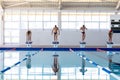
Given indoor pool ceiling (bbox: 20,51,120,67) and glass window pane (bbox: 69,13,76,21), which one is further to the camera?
glass window pane (bbox: 69,13,76,21)

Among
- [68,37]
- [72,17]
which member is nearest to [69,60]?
[68,37]

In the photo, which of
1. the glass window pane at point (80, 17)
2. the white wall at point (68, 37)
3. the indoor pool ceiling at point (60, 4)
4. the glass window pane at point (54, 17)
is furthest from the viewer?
the glass window pane at point (80, 17)

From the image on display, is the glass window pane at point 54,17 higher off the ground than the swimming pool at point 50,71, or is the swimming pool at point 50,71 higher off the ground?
the glass window pane at point 54,17

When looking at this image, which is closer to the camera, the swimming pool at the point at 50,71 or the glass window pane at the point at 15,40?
the swimming pool at the point at 50,71

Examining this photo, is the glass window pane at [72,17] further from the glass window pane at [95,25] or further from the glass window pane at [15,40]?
the glass window pane at [15,40]

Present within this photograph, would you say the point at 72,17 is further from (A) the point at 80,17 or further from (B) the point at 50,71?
(B) the point at 50,71

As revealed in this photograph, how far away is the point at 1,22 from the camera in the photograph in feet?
83.0

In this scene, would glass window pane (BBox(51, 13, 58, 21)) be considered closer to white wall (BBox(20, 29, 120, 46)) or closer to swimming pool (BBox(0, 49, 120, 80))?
white wall (BBox(20, 29, 120, 46))

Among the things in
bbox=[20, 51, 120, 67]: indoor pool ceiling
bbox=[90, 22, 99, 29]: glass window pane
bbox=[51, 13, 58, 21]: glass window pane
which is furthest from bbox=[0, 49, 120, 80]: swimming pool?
bbox=[90, 22, 99, 29]: glass window pane

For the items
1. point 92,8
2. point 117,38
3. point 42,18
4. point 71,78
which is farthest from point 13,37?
Result: point 71,78

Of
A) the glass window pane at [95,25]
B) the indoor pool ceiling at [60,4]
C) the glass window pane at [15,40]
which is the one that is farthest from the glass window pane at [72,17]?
the glass window pane at [15,40]

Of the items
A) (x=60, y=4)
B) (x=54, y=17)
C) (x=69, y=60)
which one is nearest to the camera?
(x=69, y=60)

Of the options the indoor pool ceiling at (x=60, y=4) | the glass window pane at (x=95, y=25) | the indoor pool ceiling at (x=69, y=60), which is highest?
the indoor pool ceiling at (x=60, y=4)

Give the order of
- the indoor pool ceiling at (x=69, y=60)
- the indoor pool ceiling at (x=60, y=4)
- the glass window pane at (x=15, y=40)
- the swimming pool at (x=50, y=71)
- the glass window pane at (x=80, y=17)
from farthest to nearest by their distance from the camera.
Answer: the glass window pane at (x=15, y=40), the glass window pane at (x=80, y=17), the indoor pool ceiling at (x=60, y=4), the indoor pool ceiling at (x=69, y=60), the swimming pool at (x=50, y=71)
